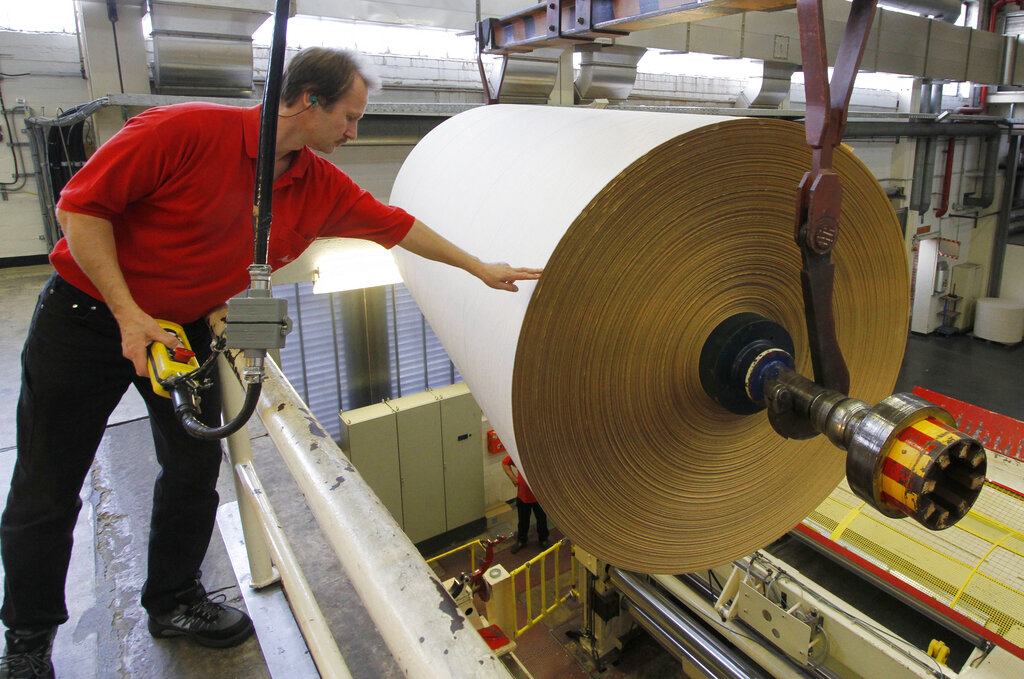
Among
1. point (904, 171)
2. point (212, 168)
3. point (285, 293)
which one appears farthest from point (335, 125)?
point (904, 171)

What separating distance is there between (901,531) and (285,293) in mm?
4958

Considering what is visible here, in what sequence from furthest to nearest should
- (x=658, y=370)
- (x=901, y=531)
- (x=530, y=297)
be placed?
(x=901, y=531) < (x=658, y=370) < (x=530, y=297)

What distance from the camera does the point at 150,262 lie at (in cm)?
107

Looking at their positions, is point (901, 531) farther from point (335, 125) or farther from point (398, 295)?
point (398, 295)

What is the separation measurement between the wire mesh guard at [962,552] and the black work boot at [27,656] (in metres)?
3.36

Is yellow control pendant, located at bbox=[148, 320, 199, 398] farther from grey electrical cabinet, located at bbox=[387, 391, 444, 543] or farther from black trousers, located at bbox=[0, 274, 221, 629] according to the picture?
grey electrical cabinet, located at bbox=[387, 391, 444, 543]

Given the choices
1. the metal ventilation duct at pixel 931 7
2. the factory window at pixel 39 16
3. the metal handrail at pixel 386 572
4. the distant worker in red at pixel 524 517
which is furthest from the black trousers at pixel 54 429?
the metal ventilation duct at pixel 931 7

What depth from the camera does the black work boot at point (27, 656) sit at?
1125 mm

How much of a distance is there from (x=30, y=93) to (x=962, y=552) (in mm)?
6834

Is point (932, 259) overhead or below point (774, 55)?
below

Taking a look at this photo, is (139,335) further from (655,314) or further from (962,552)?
(962,552)

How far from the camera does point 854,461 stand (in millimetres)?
665

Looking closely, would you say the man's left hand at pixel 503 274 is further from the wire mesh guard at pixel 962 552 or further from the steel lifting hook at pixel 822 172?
the wire mesh guard at pixel 962 552

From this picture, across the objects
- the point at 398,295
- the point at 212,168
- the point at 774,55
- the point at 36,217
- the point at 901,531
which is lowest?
the point at 901,531
